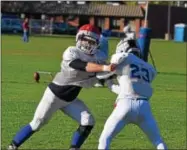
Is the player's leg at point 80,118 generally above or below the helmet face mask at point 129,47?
below

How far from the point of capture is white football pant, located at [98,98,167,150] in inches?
301

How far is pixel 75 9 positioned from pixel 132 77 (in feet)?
255

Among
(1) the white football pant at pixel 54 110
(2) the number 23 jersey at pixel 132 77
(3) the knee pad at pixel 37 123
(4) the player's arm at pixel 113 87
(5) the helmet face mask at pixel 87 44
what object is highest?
(5) the helmet face mask at pixel 87 44

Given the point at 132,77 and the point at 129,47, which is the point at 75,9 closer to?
the point at 129,47

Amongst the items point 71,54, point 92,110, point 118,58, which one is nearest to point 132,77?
point 118,58

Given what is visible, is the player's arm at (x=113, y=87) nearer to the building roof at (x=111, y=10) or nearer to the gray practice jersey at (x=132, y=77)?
the gray practice jersey at (x=132, y=77)

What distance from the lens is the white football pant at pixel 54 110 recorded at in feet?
28.6

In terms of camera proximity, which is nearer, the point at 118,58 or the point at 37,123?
the point at 118,58

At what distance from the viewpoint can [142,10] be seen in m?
85.6

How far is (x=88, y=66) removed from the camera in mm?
8227

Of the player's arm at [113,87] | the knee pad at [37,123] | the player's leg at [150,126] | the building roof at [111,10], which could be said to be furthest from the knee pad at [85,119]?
the building roof at [111,10]

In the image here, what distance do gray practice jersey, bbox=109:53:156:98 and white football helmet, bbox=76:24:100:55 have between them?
0.94 meters

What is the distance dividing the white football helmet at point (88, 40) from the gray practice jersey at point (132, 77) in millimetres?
942

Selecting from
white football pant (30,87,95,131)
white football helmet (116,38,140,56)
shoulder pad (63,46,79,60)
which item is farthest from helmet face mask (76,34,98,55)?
white football pant (30,87,95,131)
